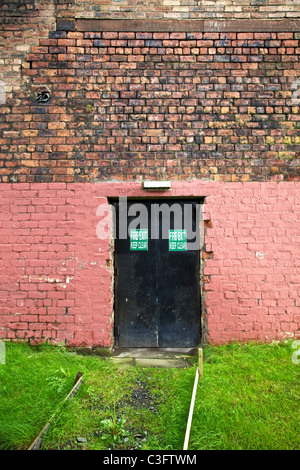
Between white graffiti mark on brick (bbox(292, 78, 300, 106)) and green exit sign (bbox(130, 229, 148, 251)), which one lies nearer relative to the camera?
white graffiti mark on brick (bbox(292, 78, 300, 106))

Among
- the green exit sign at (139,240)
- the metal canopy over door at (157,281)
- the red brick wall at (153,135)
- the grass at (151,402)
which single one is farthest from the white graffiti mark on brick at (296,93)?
the grass at (151,402)

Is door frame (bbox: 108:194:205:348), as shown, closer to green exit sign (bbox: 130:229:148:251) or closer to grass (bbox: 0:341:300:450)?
green exit sign (bbox: 130:229:148:251)

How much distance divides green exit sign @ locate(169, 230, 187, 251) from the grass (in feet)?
5.15

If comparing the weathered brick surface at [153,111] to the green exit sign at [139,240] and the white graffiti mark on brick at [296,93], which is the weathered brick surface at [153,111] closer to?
the white graffiti mark on brick at [296,93]

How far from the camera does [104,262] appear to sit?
14.0ft

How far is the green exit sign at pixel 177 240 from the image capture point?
455 cm

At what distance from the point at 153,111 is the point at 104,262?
7.82ft

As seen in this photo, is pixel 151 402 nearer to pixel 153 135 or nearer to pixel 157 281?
pixel 157 281

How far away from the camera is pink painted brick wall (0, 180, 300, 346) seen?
424 centimetres

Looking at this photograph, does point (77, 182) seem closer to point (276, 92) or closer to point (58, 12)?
point (58, 12)

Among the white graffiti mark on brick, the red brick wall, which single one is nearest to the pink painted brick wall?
the red brick wall

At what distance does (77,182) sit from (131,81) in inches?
68.2

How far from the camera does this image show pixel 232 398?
3031mm

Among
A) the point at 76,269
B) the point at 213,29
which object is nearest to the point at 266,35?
the point at 213,29
